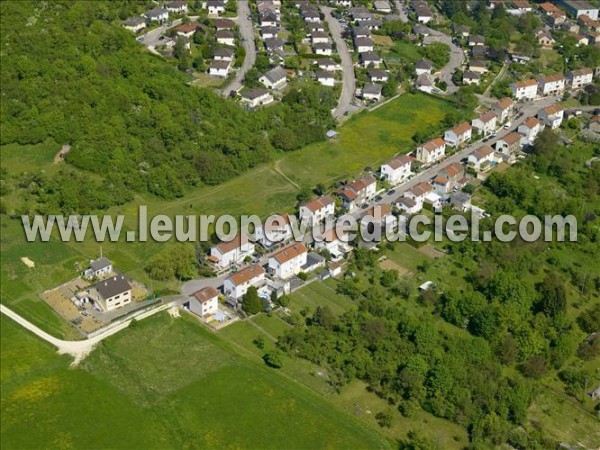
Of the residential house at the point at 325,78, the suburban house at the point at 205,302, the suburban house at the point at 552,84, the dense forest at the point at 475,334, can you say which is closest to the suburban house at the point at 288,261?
the dense forest at the point at 475,334

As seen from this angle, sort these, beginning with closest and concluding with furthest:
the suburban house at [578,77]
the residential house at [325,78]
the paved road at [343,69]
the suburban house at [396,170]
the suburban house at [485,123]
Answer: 1. the suburban house at [396,170]
2. the suburban house at [485,123]
3. the paved road at [343,69]
4. the residential house at [325,78]
5. the suburban house at [578,77]

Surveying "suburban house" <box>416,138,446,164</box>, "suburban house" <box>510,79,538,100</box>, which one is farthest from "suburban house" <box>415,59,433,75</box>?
"suburban house" <box>416,138,446,164</box>

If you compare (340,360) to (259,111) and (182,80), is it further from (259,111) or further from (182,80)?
(182,80)

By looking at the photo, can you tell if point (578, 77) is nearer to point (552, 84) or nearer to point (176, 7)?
point (552, 84)

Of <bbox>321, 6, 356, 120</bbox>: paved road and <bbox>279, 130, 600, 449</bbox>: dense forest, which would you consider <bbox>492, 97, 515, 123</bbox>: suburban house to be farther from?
<bbox>279, 130, 600, 449</bbox>: dense forest

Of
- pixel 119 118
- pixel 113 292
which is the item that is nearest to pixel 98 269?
pixel 113 292

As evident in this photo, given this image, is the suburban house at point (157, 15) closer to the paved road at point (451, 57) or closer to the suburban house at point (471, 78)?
the paved road at point (451, 57)

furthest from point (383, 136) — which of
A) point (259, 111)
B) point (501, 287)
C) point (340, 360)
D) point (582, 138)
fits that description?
point (340, 360)
